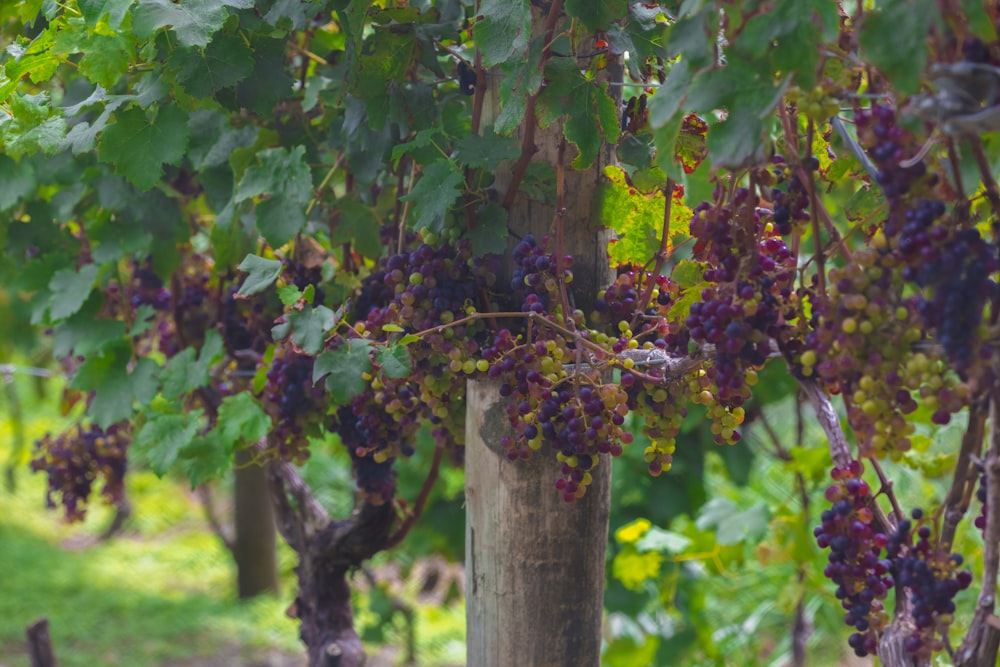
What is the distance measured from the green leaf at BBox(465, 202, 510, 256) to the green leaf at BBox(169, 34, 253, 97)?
418mm

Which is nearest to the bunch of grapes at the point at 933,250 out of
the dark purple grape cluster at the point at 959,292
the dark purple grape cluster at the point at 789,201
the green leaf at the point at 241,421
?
the dark purple grape cluster at the point at 959,292

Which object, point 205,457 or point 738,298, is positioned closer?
point 738,298

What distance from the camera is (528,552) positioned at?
1.56 m

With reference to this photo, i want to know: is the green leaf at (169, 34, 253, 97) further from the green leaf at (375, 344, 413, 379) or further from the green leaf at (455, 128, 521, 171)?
the green leaf at (375, 344, 413, 379)


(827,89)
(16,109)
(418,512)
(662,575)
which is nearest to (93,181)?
(16,109)

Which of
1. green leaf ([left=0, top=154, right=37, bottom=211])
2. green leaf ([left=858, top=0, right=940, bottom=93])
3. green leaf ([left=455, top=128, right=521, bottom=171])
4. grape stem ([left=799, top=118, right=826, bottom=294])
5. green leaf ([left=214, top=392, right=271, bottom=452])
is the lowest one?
green leaf ([left=214, top=392, right=271, bottom=452])

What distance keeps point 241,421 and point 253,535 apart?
2.61m

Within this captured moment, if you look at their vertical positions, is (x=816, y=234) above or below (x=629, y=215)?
below

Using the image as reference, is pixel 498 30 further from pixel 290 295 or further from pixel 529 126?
pixel 290 295

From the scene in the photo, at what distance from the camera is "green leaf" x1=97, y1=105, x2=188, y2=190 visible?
1.58 metres

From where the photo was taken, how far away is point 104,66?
1446 millimetres

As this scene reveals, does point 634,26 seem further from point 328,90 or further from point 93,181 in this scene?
point 93,181

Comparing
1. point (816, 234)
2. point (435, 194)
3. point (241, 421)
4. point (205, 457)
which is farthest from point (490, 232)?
point (205, 457)


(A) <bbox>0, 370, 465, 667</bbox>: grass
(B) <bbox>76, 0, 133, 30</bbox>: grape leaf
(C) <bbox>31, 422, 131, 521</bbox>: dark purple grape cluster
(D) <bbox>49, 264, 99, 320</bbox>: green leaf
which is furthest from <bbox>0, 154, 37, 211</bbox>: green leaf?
(A) <bbox>0, 370, 465, 667</bbox>: grass
